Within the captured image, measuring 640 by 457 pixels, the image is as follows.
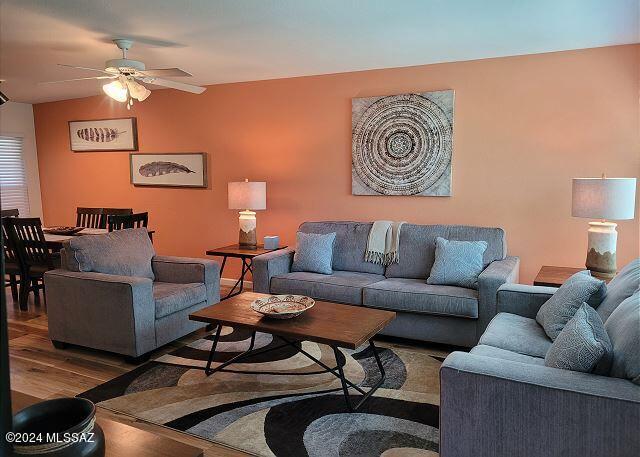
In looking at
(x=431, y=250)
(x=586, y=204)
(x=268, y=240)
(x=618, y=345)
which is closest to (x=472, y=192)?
(x=431, y=250)

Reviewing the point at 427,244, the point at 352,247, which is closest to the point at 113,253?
the point at 352,247

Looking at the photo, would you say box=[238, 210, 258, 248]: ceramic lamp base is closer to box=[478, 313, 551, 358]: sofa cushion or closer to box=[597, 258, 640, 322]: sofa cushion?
box=[478, 313, 551, 358]: sofa cushion

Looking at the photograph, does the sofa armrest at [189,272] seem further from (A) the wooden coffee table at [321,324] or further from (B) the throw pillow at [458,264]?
(B) the throw pillow at [458,264]

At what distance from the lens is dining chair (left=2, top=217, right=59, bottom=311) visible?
438cm

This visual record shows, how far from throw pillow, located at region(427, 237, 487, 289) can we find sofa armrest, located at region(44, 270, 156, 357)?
2.19 metres

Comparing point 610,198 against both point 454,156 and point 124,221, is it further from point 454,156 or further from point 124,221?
point 124,221

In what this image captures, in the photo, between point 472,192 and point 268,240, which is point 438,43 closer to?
point 472,192

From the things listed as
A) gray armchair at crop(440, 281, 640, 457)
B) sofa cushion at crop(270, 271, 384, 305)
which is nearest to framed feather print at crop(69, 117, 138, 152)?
sofa cushion at crop(270, 271, 384, 305)

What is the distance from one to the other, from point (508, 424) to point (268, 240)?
3.27 metres

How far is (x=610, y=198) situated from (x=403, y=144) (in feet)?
6.03

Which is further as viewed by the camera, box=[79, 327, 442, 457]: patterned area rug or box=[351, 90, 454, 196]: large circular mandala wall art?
box=[351, 90, 454, 196]: large circular mandala wall art

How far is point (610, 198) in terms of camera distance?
3150mm

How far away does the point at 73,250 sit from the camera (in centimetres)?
345

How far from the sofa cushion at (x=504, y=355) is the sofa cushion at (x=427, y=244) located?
160cm
